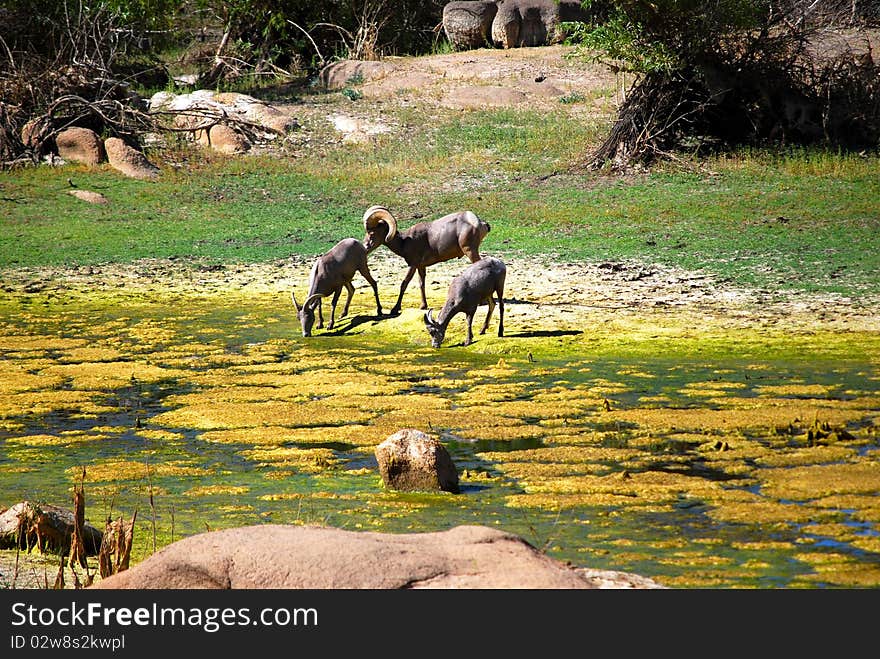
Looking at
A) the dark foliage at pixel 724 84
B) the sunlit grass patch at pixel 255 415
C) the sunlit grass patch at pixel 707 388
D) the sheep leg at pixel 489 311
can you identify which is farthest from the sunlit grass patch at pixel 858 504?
the dark foliage at pixel 724 84

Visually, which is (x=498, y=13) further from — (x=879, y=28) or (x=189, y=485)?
(x=189, y=485)

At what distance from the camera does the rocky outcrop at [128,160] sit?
909 inches

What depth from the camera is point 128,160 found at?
23.3 metres

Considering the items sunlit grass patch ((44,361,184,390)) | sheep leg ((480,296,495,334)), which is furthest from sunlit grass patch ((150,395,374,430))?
sheep leg ((480,296,495,334))

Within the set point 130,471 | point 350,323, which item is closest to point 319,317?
point 350,323

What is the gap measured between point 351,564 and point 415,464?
3312 millimetres

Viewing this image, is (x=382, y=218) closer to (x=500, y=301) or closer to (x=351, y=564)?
(x=500, y=301)

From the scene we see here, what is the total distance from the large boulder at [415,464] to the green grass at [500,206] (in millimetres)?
8037

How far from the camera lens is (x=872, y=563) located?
5941mm

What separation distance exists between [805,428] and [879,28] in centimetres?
1987

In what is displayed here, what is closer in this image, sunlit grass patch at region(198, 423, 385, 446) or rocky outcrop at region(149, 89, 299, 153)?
sunlit grass patch at region(198, 423, 385, 446)

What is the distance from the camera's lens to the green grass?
16.9m

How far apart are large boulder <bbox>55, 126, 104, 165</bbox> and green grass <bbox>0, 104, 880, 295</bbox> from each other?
1.75 ft

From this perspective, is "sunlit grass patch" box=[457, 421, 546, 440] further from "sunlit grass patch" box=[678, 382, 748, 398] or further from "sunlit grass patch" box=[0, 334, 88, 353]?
"sunlit grass patch" box=[0, 334, 88, 353]
